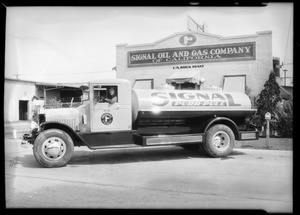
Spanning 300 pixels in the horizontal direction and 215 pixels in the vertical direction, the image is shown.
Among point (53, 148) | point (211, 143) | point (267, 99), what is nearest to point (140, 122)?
point (211, 143)

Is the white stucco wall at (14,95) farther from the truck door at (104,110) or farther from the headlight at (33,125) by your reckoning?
the truck door at (104,110)

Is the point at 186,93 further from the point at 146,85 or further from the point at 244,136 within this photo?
the point at 244,136

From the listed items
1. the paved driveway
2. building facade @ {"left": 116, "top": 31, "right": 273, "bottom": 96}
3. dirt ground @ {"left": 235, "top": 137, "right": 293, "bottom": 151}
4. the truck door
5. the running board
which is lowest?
the paved driveway

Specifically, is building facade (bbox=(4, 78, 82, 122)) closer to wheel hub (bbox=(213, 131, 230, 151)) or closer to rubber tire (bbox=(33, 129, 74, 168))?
rubber tire (bbox=(33, 129, 74, 168))

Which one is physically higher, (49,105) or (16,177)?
(49,105)

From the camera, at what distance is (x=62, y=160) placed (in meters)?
6.31

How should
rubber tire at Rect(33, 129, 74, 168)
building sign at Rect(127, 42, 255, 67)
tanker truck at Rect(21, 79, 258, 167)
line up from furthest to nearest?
tanker truck at Rect(21, 79, 258, 167), rubber tire at Rect(33, 129, 74, 168), building sign at Rect(127, 42, 255, 67)

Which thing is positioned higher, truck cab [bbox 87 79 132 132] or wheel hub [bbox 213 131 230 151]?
truck cab [bbox 87 79 132 132]

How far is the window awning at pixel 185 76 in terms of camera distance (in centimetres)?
628

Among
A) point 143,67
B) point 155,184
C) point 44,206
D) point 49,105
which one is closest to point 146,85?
point 143,67

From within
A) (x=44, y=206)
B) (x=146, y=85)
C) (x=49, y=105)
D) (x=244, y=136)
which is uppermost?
(x=146, y=85)

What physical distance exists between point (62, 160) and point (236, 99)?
180 inches

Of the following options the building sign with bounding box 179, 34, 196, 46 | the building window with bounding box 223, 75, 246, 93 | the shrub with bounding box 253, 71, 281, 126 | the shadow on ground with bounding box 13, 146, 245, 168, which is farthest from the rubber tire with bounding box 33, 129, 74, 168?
the shrub with bounding box 253, 71, 281, 126

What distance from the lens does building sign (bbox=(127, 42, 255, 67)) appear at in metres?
5.99
